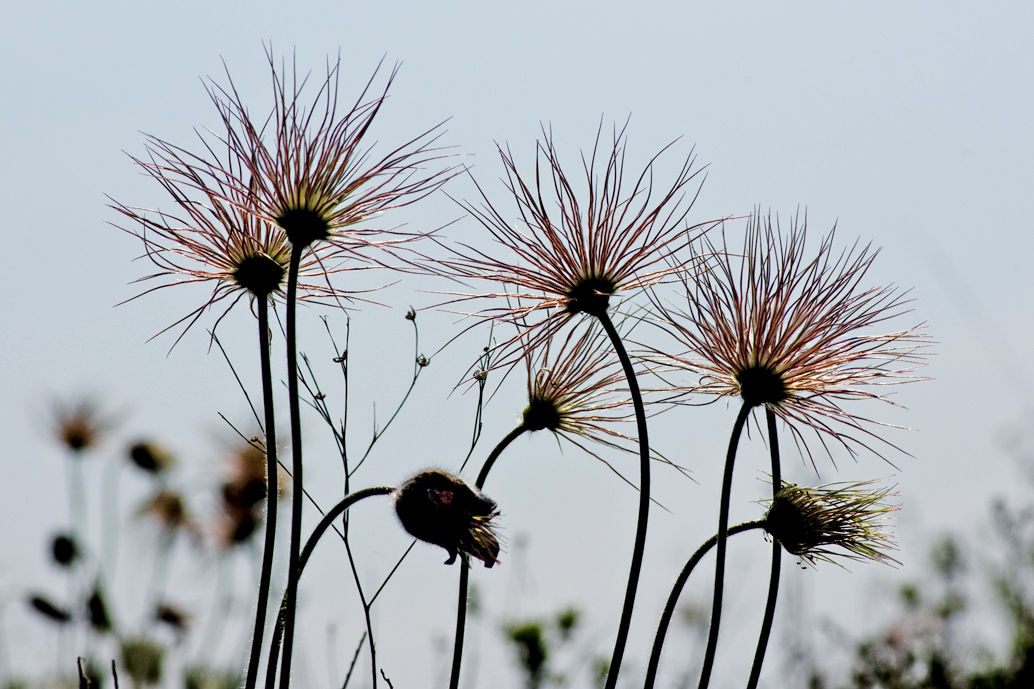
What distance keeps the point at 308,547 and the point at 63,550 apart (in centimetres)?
461

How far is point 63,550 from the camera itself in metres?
5.61

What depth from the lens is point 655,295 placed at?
6.88ft

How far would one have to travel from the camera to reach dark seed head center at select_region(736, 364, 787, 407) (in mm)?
1972

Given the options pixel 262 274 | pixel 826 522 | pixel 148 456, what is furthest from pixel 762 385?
pixel 148 456

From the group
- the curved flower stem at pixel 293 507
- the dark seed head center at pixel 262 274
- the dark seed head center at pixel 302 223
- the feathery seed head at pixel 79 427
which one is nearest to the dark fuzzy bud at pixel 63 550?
the feathery seed head at pixel 79 427

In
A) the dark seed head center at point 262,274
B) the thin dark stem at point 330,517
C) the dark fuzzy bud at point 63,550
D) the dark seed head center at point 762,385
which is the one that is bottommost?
the thin dark stem at point 330,517

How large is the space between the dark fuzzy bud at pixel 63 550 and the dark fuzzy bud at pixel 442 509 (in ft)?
14.9

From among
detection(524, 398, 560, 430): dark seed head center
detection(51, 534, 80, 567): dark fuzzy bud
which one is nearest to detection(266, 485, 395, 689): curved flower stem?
detection(524, 398, 560, 430): dark seed head center

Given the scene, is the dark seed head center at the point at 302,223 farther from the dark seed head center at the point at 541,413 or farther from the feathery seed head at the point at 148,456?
the feathery seed head at the point at 148,456

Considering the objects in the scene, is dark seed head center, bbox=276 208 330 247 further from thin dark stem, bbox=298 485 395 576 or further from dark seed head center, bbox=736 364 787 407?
dark seed head center, bbox=736 364 787 407

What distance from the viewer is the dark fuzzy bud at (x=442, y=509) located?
1.77m

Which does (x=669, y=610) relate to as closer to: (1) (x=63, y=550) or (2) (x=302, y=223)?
(2) (x=302, y=223)

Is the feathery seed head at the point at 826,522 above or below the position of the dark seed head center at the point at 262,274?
below

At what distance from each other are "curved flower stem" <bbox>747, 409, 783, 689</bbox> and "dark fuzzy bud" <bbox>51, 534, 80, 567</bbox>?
4881 millimetres
